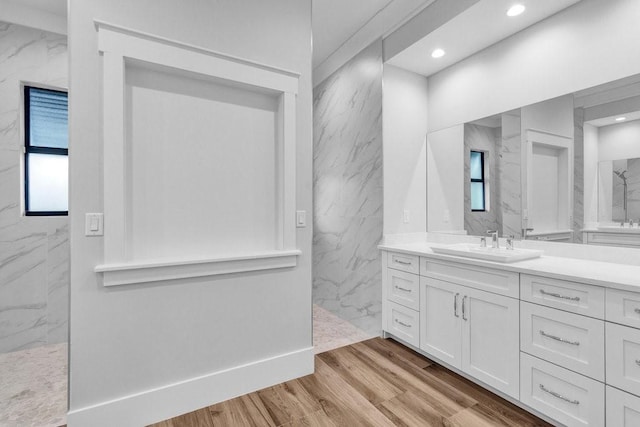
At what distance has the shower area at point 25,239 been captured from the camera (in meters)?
2.61

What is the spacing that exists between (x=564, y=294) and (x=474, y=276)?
53cm

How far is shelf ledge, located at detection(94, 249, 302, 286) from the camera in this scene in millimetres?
1724

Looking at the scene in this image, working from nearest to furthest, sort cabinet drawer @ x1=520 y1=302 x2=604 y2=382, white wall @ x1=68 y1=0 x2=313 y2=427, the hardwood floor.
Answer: cabinet drawer @ x1=520 y1=302 x2=604 y2=382
white wall @ x1=68 y1=0 x2=313 y2=427
the hardwood floor

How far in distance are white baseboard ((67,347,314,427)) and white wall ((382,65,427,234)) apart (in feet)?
4.77

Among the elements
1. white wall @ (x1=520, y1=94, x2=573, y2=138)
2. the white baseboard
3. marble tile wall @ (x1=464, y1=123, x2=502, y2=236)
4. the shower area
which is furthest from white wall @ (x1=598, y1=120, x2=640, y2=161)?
the shower area

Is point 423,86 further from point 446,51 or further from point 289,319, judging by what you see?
point 289,319

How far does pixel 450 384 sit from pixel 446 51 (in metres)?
2.68

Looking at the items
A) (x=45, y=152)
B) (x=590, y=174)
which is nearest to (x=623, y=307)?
(x=590, y=174)

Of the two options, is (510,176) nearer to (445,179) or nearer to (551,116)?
(551,116)

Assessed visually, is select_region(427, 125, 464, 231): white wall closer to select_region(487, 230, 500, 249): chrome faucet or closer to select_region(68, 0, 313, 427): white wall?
select_region(487, 230, 500, 249): chrome faucet

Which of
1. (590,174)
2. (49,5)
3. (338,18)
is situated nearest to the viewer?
(590,174)

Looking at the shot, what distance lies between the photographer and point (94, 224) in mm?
1683

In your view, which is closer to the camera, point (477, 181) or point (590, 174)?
point (590, 174)

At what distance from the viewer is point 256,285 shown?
219 centimetres
